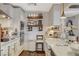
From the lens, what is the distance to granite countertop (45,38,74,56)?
2012 millimetres

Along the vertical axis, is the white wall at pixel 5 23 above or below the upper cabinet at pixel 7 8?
below

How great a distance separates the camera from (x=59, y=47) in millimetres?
2043

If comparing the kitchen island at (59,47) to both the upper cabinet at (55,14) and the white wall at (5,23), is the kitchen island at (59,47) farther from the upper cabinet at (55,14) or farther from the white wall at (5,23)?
the white wall at (5,23)

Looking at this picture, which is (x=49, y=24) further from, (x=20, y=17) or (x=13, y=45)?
(x=13, y=45)

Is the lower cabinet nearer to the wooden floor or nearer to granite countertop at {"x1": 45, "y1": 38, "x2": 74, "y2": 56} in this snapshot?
the wooden floor

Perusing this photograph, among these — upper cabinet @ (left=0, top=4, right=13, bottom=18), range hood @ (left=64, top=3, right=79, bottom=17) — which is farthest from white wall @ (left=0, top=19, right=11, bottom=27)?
range hood @ (left=64, top=3, right=79, bottom=17)

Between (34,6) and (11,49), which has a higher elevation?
(34,6)

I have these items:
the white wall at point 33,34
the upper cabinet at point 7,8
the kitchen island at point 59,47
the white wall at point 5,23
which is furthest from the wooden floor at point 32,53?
the upper cabinet at point 7,8

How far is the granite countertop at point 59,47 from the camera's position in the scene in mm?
2012

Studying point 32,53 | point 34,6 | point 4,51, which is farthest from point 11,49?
point 34,6

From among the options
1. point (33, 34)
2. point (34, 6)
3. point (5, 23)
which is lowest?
point (33, 34)

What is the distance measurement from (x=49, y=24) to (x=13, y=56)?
673 mm

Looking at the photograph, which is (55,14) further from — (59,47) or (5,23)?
(5,23)

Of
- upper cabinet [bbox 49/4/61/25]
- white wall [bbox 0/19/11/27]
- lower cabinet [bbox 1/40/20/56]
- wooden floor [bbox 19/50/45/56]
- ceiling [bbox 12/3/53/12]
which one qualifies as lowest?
wooden floor [bbox 19/50/45/56]
